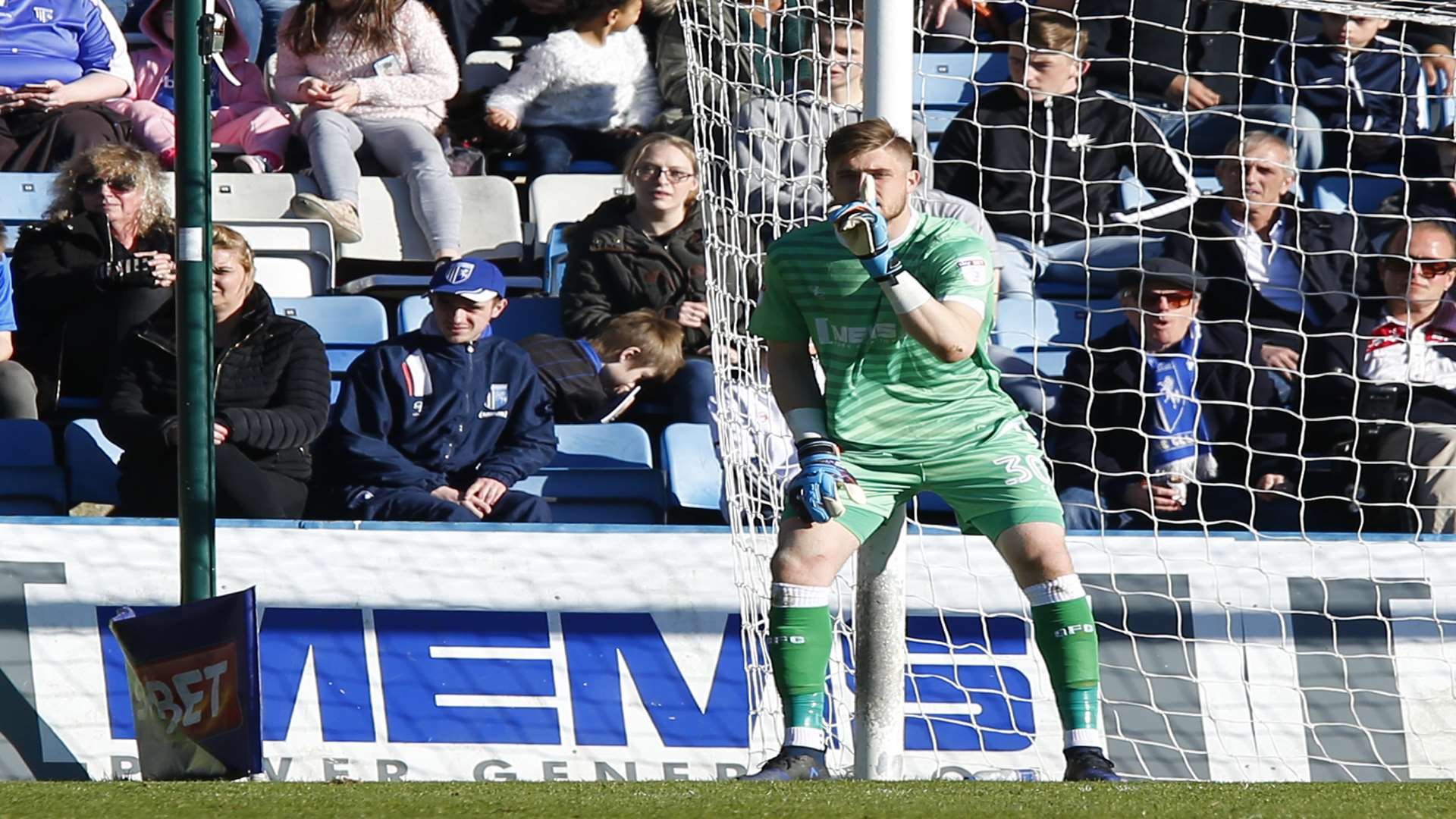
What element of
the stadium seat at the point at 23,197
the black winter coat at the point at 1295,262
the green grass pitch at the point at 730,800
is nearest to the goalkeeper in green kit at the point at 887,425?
the green grass pitch at the point at 730,800

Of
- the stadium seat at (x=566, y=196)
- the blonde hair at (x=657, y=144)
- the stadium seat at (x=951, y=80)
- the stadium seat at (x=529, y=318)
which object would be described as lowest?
the stadium seat at (x=529, y=318)

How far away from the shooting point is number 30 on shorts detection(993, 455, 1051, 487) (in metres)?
3.55

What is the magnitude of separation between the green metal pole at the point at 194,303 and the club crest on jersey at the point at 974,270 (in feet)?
5.48

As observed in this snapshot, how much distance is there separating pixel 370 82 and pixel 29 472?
240 centimetres

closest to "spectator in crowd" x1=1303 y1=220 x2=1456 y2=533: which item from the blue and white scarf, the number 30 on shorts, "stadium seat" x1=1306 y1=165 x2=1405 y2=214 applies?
the blue and white scarf

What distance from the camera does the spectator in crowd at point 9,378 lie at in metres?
5.52

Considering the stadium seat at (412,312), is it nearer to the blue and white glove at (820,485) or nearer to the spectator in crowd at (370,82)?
the spectator in crowd at (370,82)

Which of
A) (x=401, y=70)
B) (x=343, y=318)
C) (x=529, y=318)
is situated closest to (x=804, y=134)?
(x=529, y=318)

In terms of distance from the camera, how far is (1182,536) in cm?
454

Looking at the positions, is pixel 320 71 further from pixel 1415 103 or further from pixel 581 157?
pixel 1415 103

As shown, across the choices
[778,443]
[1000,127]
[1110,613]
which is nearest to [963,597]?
[1110,613]

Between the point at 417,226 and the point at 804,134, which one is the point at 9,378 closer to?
the point at 417,226

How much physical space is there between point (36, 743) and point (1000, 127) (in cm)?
352

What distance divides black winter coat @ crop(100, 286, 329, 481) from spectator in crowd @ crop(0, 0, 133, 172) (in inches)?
76.0
